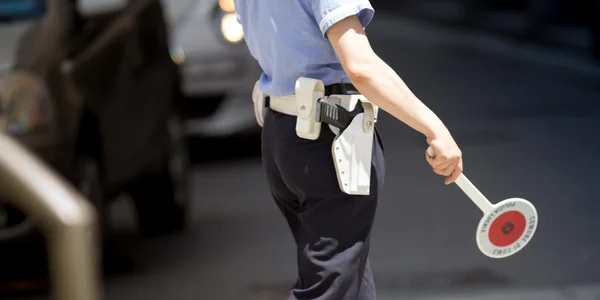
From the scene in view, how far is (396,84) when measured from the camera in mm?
1935

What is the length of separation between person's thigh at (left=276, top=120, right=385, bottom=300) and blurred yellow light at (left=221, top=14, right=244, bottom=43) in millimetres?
1210

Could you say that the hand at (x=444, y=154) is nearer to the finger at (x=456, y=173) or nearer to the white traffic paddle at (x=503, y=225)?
the finger at (x=456, y=173)

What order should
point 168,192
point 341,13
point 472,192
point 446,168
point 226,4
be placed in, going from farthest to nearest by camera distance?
point 168,192 → point 226,4 → point 472,192 → point 446,168 → point 341,13

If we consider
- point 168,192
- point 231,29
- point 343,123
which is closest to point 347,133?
point 343,123

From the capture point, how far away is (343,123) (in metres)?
2.04

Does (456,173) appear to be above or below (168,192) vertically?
above

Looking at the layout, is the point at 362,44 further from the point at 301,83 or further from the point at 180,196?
the point at 180,196

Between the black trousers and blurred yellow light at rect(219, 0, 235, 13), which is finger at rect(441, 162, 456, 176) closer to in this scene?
the black trousers

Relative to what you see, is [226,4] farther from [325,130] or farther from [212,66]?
[325,130]

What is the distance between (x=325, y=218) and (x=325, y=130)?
0.19 m

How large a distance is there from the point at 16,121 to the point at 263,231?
3.63 ft

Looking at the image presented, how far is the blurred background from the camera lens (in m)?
2.85

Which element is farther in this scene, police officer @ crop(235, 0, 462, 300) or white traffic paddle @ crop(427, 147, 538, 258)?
white traffic paddle @ crop(427, 147, 538, 258)

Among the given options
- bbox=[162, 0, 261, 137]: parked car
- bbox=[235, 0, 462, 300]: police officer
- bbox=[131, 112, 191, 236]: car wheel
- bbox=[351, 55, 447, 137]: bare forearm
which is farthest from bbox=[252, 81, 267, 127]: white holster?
bbox=[131, 112, 191, 236]: car wheel
